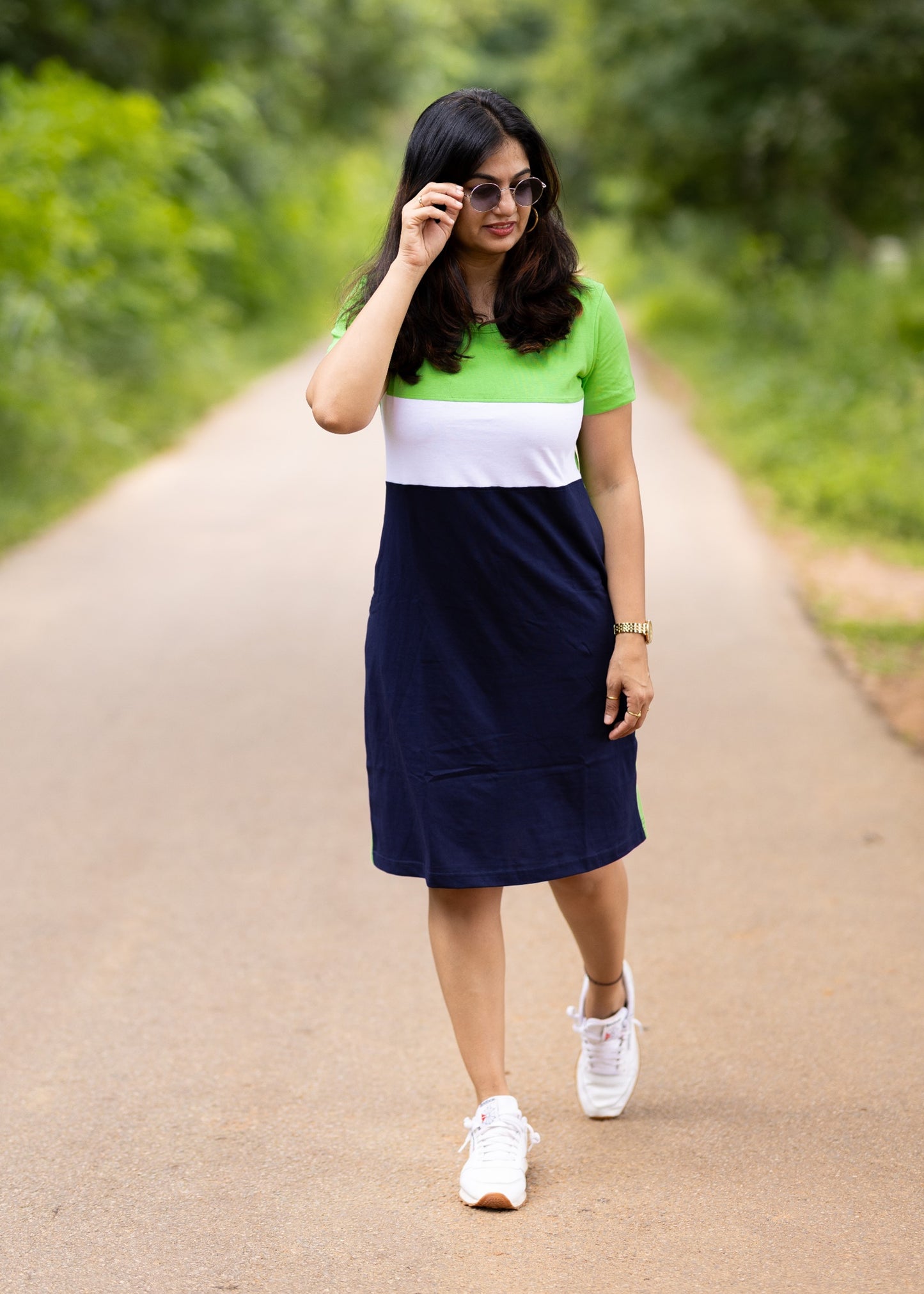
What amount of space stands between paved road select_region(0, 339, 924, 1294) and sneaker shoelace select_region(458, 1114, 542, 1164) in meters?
0.10

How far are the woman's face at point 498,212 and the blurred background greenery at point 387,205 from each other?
21.9ft

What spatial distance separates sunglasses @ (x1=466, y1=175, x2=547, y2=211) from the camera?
256cm

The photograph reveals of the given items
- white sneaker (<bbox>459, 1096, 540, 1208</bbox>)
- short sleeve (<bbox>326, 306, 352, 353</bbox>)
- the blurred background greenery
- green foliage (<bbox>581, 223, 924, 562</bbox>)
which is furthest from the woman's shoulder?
green foliage (<bbox>581, 223, 924, 562</bbox>)

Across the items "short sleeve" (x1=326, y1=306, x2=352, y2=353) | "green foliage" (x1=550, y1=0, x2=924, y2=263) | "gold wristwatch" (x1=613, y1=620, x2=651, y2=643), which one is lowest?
"gold wristwatch" (x1=613, y1=620, x2=651, y2=643)

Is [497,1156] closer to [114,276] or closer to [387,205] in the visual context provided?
[114,276]

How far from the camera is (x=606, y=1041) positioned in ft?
10.3

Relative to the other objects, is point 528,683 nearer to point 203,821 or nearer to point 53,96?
point 203,821

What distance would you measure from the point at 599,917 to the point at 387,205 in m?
16.4

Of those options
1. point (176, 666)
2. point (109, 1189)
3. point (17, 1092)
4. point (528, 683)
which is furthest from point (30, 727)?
point (528, 683)

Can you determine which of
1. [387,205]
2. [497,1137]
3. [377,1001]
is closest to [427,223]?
[497,1137]

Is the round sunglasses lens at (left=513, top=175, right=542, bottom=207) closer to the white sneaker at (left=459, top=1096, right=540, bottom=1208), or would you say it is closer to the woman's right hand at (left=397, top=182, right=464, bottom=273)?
the woman's right hand at (left=397, top=182, right=464, bottom=273)

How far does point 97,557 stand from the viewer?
9492 millimetres

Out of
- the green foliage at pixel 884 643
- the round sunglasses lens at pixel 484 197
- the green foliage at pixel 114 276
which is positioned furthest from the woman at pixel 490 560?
the green foliage at pixel 884 643

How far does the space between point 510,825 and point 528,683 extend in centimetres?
26
